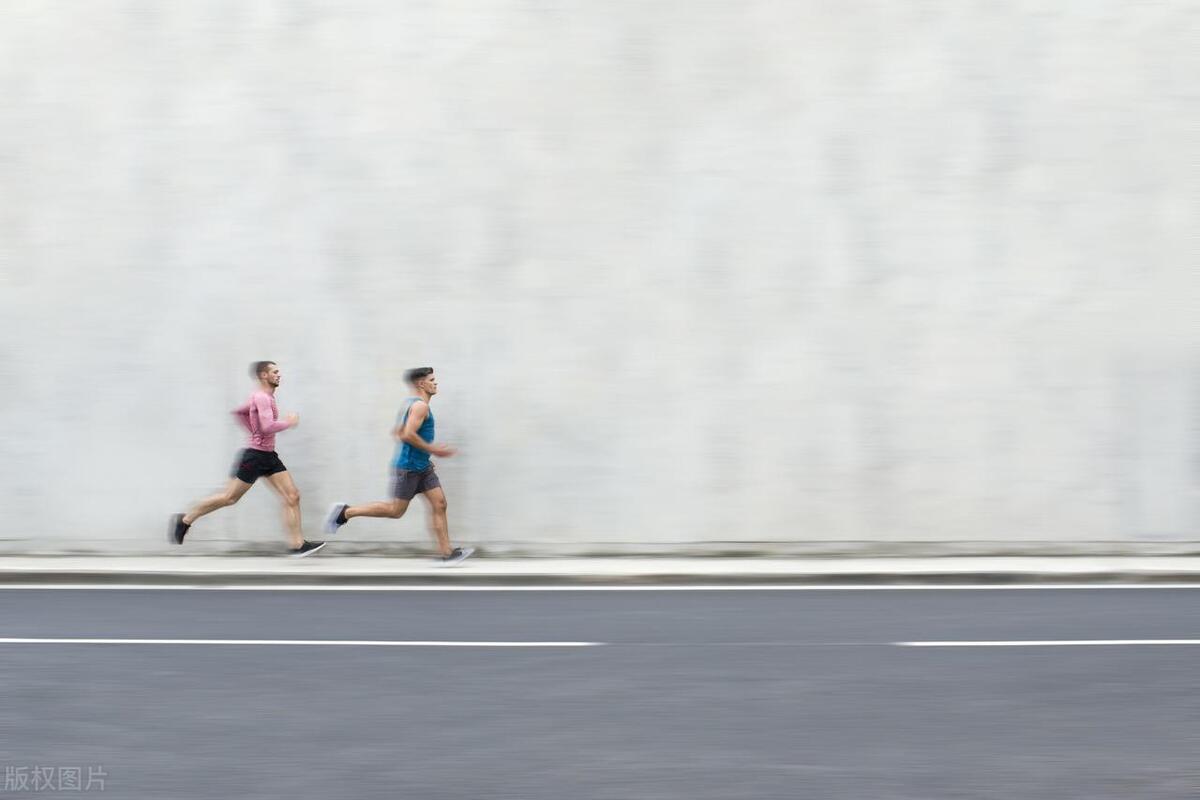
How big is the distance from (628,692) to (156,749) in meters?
2.30

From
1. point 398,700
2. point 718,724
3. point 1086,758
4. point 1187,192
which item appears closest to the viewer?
point 1086,758

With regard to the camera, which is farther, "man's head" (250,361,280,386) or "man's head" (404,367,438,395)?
"man's head" (250,361,280,386)

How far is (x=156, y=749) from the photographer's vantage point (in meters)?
6.48

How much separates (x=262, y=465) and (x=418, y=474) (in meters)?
1.36

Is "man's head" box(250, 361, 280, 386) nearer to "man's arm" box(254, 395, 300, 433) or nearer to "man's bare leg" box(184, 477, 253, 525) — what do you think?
"man's arm" box(254, 395, 300, 433)

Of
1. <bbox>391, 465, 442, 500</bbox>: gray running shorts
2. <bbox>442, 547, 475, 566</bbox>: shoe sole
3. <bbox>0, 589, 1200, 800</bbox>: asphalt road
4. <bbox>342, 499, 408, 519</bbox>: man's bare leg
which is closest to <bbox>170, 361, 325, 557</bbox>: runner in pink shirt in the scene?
<bbox>342, 499, 408, 519</bbox>: man's bare leg

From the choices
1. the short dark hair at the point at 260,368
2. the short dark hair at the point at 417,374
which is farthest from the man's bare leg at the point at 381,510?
the short dark hair at the point at 260,368

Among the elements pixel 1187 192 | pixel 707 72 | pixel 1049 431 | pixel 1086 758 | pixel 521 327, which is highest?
pixel 707 72

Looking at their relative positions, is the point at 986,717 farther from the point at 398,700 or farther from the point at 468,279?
the point at 468,279

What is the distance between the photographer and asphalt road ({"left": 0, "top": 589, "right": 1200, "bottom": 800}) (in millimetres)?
6027

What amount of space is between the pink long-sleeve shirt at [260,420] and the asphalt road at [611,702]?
8.41ft

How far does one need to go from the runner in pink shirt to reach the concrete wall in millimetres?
461

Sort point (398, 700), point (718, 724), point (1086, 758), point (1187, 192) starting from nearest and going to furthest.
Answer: point (1086, 758), point (718, 724), point (398, 700), point (1187, 192)

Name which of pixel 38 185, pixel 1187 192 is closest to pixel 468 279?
pixel 38 185
